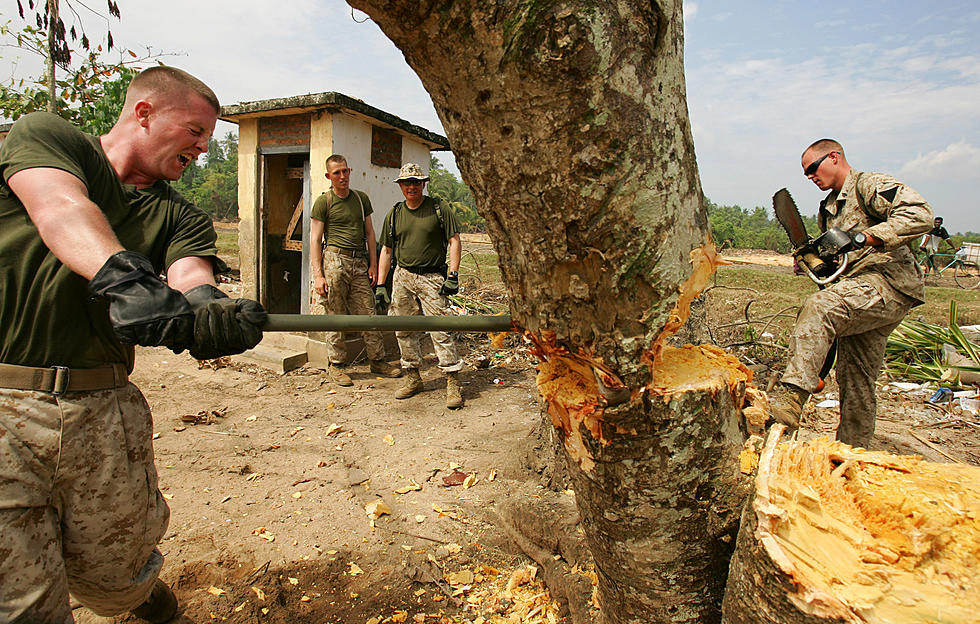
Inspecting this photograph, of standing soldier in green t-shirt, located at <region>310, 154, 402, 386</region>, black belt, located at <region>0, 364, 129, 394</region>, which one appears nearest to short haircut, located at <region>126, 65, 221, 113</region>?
black belt, located at <region>0, 364, 129, 394</region>

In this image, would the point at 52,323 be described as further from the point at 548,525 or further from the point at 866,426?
the point at 866,426

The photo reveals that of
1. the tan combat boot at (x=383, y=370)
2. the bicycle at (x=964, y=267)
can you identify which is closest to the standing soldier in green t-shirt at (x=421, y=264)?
the tan combat boot at (x=383, y=370)

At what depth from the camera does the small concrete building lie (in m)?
6.17

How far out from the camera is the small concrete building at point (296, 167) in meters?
6.17

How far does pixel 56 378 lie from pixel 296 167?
6.17 m

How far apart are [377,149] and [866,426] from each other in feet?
19.4

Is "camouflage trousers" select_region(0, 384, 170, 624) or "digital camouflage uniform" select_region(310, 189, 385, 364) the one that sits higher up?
"digital camouflage uniform" select_region(310, 189, 385, 364)

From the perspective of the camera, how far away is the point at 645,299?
1250 millimetres

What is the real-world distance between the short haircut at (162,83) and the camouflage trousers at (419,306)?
3501 millimetres

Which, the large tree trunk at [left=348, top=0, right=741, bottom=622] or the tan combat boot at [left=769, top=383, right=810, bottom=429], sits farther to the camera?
the tan combat boot at [left=769, top=383, right=810, bottom=429]

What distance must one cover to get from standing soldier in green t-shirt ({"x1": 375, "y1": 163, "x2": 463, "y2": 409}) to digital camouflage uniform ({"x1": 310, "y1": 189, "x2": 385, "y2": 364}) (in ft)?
1.64

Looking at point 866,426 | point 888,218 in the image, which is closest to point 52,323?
point 888,218

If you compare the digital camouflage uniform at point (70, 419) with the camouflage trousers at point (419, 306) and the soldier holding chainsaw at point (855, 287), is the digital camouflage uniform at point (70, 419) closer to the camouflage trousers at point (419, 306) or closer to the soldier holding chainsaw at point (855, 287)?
the camouflage trousers at point (419, 306)

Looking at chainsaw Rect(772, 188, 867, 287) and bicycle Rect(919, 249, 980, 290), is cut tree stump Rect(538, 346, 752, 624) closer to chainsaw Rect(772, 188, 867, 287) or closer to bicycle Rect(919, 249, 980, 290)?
chainsaw Rect(772, 188, 867, 287)
